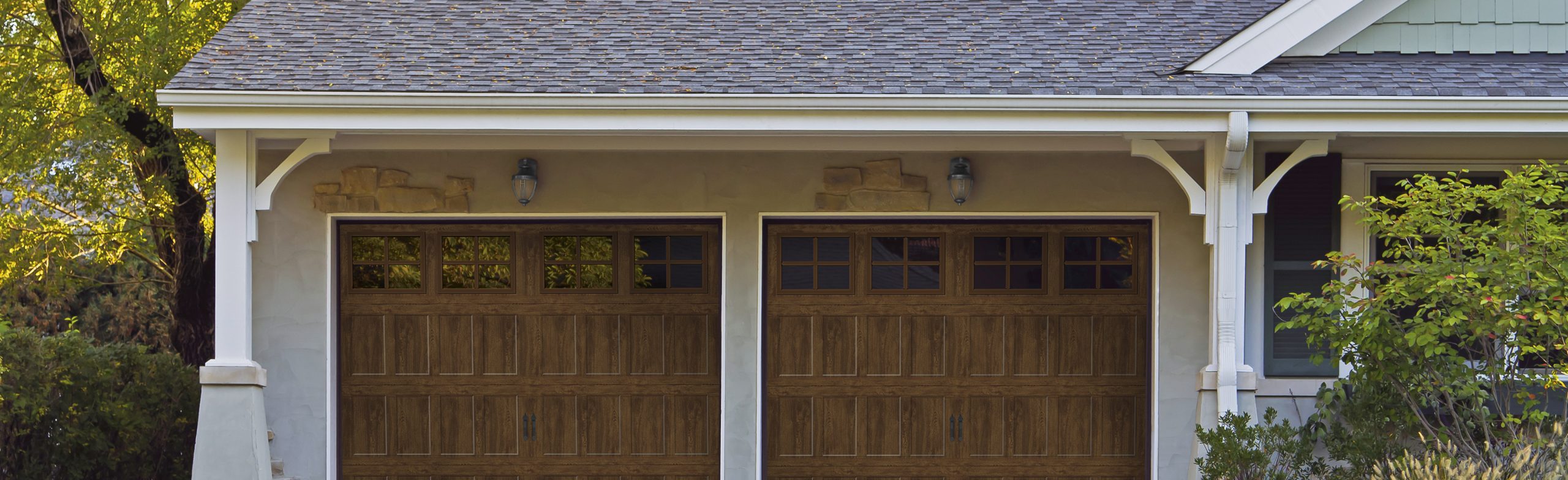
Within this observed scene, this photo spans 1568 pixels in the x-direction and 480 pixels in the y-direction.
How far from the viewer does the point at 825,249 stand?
726 cm

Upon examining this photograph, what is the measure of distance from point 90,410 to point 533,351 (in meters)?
2.78

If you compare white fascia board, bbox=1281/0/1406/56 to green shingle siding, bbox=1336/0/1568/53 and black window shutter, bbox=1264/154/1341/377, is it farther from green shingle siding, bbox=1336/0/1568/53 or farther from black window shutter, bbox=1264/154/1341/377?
black window shutter, bbox=1264/154/1341/377

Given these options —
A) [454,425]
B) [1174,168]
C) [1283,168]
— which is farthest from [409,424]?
[1283,168]

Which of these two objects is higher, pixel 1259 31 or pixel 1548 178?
pixel 1259 31

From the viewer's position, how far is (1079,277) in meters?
7.27

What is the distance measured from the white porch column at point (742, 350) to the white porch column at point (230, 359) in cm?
246

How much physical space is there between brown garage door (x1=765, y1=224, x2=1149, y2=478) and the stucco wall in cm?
19

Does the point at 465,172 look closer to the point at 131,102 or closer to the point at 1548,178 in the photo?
the point at 131,102

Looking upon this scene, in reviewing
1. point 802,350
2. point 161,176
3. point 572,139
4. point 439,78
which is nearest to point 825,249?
point 802,350

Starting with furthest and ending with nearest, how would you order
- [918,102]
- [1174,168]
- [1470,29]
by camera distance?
[1470,29], [1174,168], [918,102]

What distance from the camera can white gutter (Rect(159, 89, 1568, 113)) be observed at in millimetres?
5852

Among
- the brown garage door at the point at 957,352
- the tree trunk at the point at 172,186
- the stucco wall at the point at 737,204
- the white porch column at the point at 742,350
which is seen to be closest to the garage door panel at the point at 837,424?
the brown garage door at the point at 957,352

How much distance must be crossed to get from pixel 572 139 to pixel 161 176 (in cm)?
452

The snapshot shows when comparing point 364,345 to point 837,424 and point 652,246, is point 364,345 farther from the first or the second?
point 837,424
